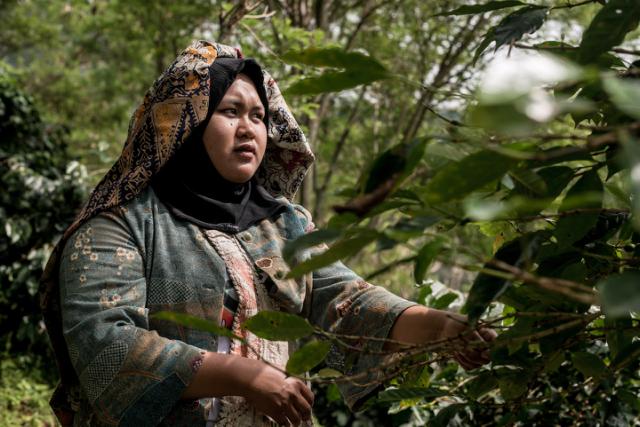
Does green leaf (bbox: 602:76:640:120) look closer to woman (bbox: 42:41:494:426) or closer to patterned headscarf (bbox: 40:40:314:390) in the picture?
woman (bbox: 42:41:494:426)

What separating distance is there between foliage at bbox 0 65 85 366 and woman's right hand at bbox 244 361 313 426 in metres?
3.69

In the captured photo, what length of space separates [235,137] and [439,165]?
48.1 inches

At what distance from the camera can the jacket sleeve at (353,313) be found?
180 centimetres

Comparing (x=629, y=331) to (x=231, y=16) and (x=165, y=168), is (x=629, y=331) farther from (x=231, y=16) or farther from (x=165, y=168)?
(x=231, y=16)

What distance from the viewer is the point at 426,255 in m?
0.85

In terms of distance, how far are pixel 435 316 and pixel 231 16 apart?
→ 2.27 metres

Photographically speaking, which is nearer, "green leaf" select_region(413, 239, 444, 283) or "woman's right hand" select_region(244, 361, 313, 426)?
"green leaf" select_region(413, 239, 444, 283)

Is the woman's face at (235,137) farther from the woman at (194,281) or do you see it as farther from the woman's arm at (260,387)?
the woman's arm at (260,387)

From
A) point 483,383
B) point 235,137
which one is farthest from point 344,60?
point 235,137

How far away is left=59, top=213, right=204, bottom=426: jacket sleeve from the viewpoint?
1658 millimetres

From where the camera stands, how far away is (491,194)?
2.97 ft

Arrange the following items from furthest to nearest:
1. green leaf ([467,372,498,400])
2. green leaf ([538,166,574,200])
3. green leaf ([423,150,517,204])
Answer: green leaf ([467,372,498,400])
green leaf ([538,166,574,200])
green leaf ([423,150,517,204])

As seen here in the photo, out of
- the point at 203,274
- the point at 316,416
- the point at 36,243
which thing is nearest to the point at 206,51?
the point at 203,274

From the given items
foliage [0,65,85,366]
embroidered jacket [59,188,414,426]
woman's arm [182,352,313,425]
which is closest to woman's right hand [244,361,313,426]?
woman's arm [182,352,313,425]
